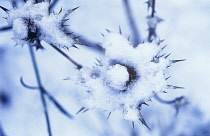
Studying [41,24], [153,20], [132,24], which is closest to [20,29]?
[41,24]

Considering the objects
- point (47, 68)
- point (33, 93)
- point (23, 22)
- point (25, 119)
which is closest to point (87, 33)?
point (47, 68)

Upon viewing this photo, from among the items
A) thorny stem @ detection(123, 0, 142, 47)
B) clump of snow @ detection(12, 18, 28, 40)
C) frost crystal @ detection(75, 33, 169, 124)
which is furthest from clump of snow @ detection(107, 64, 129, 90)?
thorny stem @ detection(123, 0, 142, 47)

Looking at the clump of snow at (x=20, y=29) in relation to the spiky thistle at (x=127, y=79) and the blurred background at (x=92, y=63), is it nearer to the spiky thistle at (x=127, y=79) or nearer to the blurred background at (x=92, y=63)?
the spiky thistle at (x=127, y=79)

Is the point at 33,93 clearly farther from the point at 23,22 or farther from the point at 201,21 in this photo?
the point at 23,22

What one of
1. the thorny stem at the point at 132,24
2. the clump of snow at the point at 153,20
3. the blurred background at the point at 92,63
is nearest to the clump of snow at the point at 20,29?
the clump of snow at the point at 153,20

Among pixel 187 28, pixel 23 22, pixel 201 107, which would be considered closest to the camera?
pixel 23 22

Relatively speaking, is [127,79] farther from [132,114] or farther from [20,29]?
[20,29]
